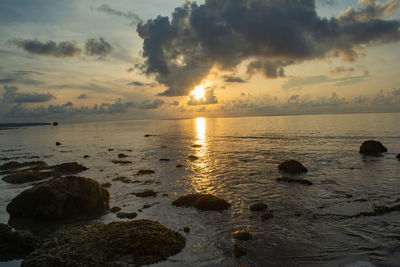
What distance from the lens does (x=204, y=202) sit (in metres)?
14.9

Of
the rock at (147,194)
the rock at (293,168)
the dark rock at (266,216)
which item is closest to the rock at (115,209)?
the rock at (147,194)

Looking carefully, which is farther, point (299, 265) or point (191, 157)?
point (191, 157)

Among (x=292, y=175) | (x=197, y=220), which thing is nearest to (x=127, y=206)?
(x=197, y=220)

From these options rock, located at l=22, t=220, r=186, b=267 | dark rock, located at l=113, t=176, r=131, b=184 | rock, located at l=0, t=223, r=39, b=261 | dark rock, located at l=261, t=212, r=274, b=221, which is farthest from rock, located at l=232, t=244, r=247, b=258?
dark rock, located at l=113, t=176, r=131, b=184

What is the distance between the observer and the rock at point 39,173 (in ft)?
74.5

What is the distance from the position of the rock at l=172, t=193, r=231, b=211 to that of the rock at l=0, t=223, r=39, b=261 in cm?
820

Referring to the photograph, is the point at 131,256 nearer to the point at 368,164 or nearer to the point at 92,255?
the point at 92,255

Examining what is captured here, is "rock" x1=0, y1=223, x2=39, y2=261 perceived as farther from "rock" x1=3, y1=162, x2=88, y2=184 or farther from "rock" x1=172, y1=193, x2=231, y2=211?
"rock" x1=3, y1=162, x2=88, y2=184

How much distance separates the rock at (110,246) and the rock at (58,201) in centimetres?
362

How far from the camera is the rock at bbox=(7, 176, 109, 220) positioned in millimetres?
13258

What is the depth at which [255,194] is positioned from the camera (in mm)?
17453

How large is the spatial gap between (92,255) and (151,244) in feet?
7.50

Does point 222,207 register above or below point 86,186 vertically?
below

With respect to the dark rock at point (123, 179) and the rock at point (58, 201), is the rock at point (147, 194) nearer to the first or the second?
the rock at point (58, 201)
